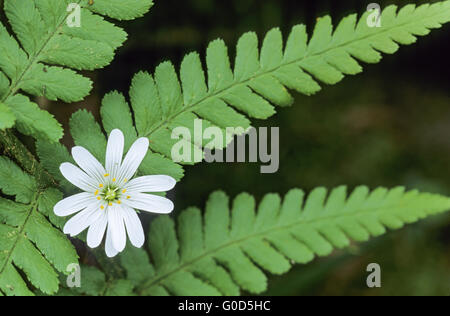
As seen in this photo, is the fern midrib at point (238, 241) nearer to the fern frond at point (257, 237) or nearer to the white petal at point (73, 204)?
the fern frond at point (257, 237)

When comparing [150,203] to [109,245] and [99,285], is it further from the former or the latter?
[99,285]

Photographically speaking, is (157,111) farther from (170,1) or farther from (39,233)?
(170,1)

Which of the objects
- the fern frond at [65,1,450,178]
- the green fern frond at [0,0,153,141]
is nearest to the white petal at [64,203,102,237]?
the fern frond at [65,1,450,178]

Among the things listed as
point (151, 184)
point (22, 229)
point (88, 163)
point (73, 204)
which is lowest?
point (22, 229)

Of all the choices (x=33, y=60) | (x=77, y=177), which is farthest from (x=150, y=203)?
(x=33, y=60)

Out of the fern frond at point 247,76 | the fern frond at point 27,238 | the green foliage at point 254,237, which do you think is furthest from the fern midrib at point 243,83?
the green foliage at point 254,237

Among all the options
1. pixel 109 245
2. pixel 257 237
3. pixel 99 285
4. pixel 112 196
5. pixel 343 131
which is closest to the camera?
pixel 109 245
